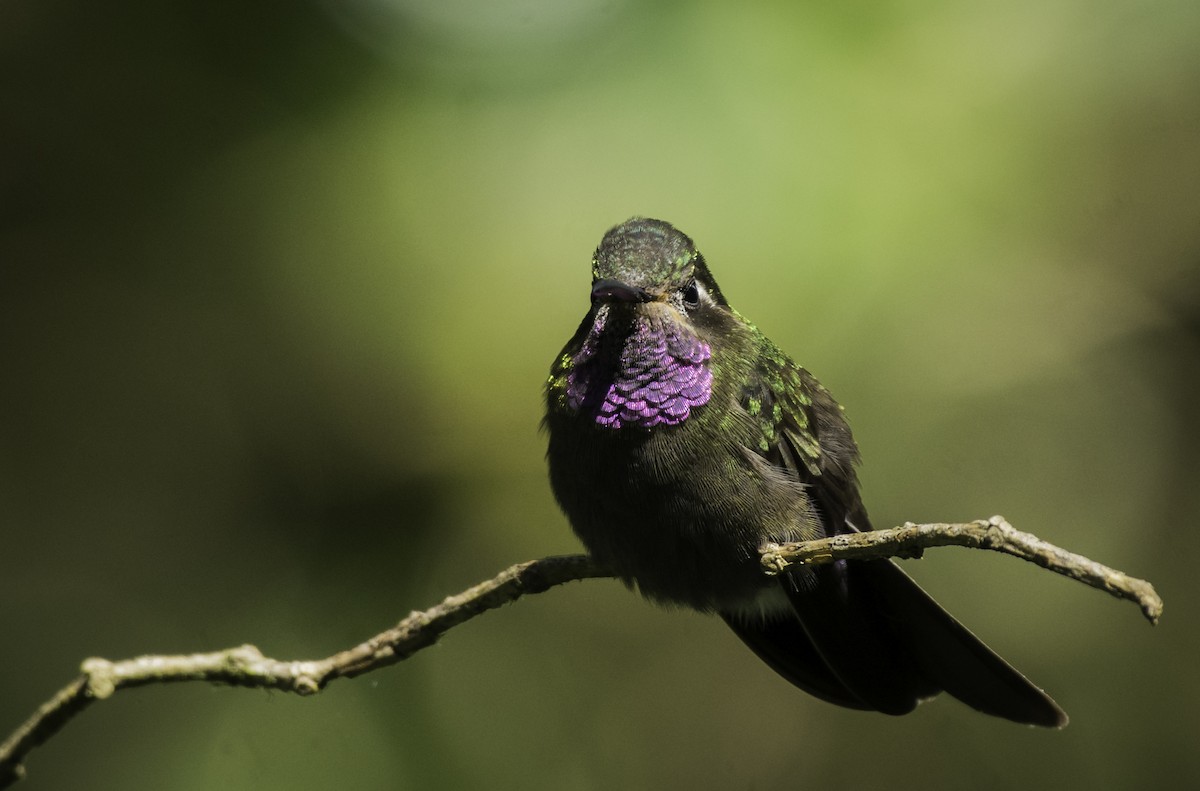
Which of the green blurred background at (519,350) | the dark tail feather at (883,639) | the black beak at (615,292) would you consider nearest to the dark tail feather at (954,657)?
the dark tail feather at (883,639)

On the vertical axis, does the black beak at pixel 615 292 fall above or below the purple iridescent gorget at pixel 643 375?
above

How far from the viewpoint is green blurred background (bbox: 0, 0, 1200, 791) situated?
466 cm

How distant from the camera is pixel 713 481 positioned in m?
2.72

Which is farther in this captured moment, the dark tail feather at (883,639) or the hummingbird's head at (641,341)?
the dark tail feather at (883,639)

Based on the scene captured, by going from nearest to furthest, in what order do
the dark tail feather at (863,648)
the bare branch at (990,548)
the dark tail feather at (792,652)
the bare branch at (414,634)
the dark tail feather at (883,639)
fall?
the bare branch at (990,548), the bare branch at (414,634), the dark tail feather at (883,639), the dark tail feather at (863,648), the dark tail feather at (792,652)

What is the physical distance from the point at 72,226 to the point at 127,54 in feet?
2.47

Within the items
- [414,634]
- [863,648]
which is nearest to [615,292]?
[414,634]

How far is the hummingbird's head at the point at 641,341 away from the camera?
275 cm

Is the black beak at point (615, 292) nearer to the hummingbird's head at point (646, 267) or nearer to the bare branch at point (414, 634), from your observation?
the hummingbird's head at point (646, 267)

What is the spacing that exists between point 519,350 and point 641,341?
2.05m

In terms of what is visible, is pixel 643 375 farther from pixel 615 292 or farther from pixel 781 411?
pixel 781 411

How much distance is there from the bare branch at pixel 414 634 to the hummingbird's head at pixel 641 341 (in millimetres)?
430

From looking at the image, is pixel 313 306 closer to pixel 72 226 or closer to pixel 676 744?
pixel 72 226

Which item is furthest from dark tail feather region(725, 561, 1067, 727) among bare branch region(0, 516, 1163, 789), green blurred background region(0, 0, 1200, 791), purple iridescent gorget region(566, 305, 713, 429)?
green blurred background region(0, 0, 1200, 791)
